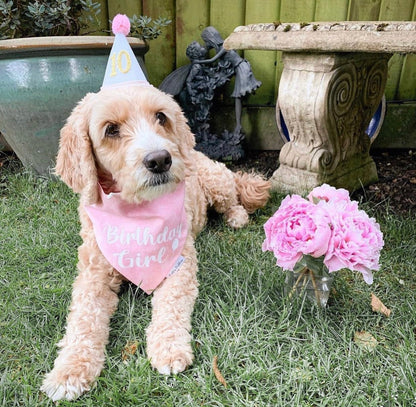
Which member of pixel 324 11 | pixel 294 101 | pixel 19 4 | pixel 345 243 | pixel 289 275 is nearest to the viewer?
pixel 345 243

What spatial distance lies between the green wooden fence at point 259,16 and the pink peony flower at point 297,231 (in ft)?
9.53

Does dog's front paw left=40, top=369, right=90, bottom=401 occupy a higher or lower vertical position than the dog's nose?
lower

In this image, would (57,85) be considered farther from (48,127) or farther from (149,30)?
(149,30)

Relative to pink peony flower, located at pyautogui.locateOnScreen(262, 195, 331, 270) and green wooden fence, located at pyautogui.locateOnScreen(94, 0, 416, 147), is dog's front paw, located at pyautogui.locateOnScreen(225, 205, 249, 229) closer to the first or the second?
pink peony flower, located at pyautogui.locateOnScreen(262, 195, 331, 270)

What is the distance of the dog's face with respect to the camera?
6.01 feet

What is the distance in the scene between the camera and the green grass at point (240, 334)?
1.57 m

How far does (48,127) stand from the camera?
11.4 feet

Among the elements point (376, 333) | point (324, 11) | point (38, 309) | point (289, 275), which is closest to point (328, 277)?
point (289, 275)

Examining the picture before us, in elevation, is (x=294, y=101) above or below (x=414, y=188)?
above

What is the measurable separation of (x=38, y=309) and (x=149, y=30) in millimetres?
2755

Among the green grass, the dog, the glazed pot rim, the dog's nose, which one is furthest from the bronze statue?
the dog's nose

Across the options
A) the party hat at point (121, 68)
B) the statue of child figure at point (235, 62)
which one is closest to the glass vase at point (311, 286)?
the party hat at point (121, 68)

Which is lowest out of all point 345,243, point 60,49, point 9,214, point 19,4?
point 9,214

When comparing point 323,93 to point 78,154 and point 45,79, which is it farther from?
point 45,79
